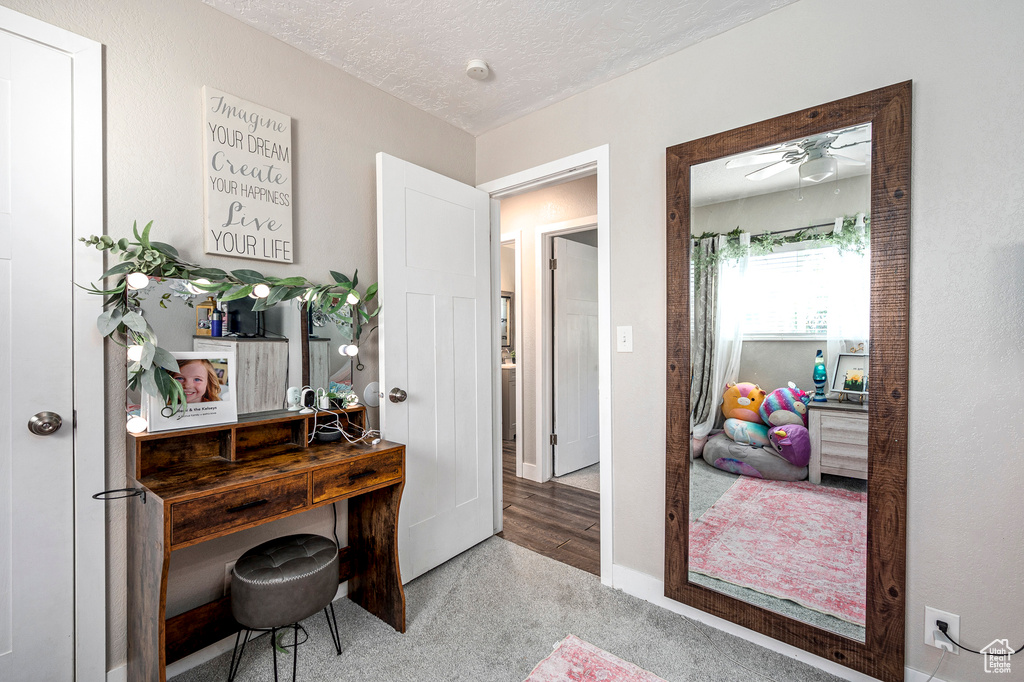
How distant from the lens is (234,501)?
57.6 inches

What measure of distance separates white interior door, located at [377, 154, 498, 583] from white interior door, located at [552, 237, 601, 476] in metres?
1.21

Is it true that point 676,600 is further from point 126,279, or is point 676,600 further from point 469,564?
point 126,279

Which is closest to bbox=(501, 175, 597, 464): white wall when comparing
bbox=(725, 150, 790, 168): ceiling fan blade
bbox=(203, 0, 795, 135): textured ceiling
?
bbox=(203, 0, 795, 135): textured ceiling

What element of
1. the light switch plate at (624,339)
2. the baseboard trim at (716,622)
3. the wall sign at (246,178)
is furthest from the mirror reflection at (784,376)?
the wall sign at (246,178)

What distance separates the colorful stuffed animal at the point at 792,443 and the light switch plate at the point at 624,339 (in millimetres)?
679

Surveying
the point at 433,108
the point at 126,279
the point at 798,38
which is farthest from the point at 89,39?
the point at 798,38

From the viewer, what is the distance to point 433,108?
8.44 feet

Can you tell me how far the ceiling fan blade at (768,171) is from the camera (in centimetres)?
179

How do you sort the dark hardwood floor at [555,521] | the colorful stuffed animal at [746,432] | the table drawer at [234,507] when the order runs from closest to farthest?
the table drawer at [234,507] → the colorful stuffed animal at [746,432] → the dark hardwood floor at [555,521]

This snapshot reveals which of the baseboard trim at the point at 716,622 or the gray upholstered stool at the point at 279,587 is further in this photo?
the baseboard trim at the point at 716,622

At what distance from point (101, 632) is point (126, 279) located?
116cm

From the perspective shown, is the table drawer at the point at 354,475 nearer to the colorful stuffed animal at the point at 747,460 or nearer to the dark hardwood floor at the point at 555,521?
the dark hardwood floor at the point at 555,521

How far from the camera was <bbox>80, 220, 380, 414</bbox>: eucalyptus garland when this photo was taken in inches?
59.3
